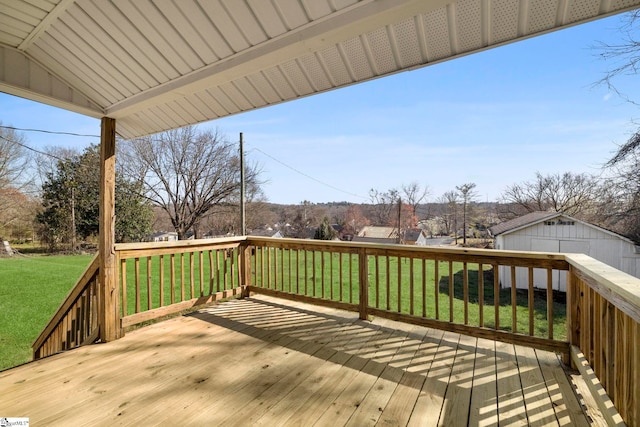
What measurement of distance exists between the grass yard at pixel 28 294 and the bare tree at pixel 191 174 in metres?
3.48

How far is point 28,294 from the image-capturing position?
21.8 ft

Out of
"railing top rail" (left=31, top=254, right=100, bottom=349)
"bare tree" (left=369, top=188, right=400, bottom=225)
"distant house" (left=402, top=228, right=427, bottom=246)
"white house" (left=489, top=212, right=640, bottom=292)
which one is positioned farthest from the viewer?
"bare tree" (left=369, top=188, right=400, bottom=225)

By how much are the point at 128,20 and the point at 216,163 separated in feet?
34.1

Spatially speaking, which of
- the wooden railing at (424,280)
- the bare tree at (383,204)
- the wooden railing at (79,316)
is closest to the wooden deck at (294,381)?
the wooden railing at (424,280)

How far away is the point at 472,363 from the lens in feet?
7.45

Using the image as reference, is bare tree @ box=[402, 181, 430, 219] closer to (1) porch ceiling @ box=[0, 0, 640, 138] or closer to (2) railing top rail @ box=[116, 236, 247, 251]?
(2) railing top rail @ box=[116, 236, 247, 251]

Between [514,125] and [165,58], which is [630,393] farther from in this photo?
[514,125]

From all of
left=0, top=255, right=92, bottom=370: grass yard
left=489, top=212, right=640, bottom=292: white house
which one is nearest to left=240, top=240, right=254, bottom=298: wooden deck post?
left=0, top=255, right=92, bottom=370: grass yard

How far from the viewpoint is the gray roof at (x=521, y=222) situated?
25.5 feet

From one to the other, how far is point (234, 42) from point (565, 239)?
9.19 meters

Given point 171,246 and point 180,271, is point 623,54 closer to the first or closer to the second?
point 171,246

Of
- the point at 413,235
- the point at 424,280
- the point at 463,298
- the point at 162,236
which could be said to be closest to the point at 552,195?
the point at 413,235

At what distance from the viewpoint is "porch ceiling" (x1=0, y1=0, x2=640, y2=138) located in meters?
1.54

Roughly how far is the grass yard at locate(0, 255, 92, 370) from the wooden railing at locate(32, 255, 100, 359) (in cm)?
217
